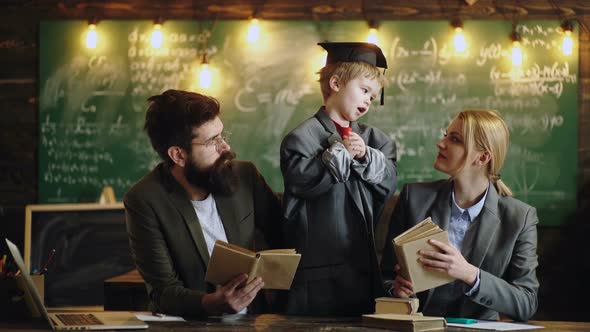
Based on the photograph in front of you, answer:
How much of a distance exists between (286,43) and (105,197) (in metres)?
1.66

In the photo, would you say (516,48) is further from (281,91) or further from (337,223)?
(337,223)

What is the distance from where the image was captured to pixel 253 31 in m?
6.04

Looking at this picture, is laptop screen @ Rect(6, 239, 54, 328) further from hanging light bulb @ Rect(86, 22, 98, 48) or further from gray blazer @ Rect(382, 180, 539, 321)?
hanging light bulb @ Rect(86, 22, 98, 48)

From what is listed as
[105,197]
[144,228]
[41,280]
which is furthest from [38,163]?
[144,228]

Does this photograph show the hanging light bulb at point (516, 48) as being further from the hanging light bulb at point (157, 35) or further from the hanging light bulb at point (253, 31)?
the hanging light bulb at point (157, 35)

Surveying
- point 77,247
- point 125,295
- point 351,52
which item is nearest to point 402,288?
point 351,52

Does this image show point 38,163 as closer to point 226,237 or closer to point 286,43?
point 286,43

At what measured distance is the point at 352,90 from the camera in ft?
10.1

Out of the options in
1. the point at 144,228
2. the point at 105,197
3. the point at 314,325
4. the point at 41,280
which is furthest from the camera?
the point at 105,197

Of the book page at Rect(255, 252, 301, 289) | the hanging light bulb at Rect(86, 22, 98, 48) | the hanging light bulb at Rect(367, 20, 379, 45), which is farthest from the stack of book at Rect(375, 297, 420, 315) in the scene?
the hanging light bulb at Rect(86, 22, 98, 48)

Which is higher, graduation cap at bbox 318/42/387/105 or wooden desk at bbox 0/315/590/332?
graduation cap at bbox 318/42/387/105

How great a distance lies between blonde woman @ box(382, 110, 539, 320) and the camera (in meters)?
2.87

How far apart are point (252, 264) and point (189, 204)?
507 mm

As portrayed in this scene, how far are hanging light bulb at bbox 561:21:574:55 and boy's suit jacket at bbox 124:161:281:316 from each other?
3.61 meters
